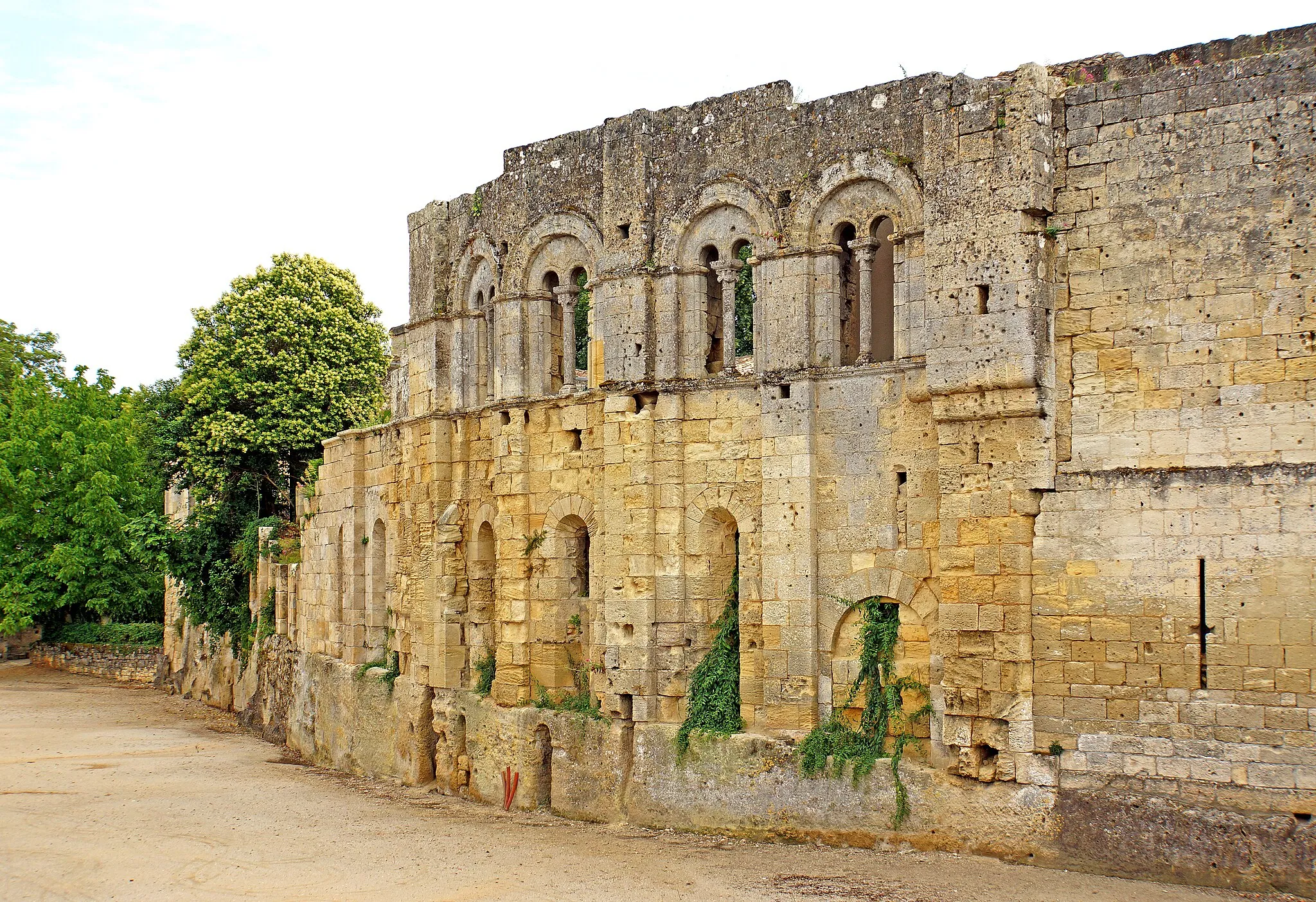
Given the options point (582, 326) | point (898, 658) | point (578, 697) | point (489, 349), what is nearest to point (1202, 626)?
point (898, 658)

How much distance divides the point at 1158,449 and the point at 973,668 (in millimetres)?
2573

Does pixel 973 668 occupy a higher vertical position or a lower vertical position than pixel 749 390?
lower

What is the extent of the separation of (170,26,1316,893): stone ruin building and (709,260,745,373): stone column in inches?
2.3

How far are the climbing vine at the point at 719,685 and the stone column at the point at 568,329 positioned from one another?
148 inches

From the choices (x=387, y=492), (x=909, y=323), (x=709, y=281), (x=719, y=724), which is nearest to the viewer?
(x=909, y=323)

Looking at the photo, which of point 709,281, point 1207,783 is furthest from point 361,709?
point 1207,783

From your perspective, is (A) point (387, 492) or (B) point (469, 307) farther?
(A) point (387, 492)

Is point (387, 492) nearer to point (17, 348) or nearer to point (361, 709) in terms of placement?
point (361, 709)

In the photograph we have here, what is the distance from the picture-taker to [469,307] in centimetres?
1838

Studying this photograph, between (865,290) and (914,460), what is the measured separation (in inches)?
78.2

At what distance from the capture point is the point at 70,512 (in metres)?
35.0

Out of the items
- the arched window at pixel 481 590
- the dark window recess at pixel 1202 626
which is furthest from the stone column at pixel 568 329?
the dark window recess at pixel 1202 626

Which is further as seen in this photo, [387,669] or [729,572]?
[387,669]

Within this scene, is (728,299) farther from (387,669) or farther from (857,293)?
(387,669)
